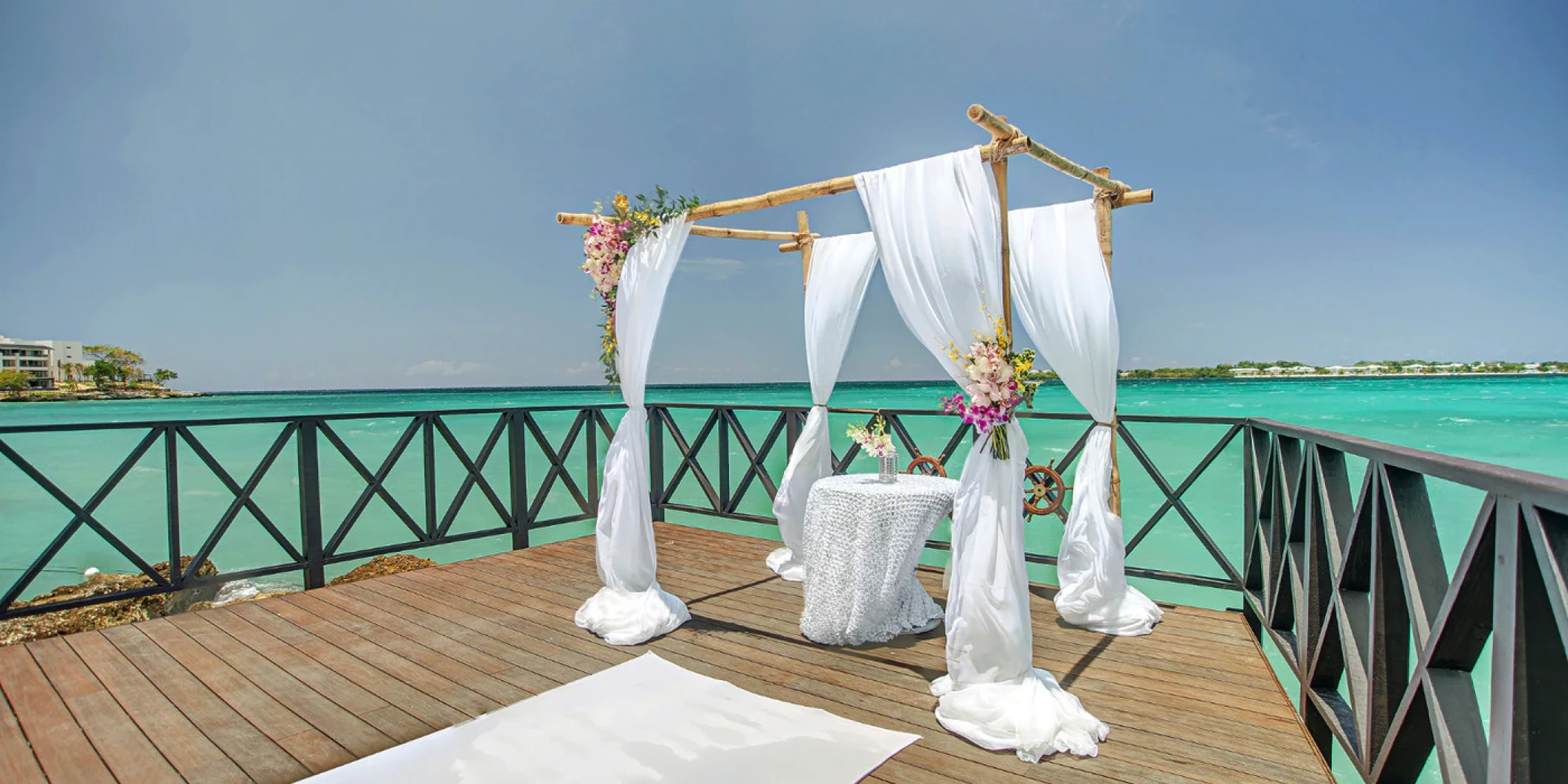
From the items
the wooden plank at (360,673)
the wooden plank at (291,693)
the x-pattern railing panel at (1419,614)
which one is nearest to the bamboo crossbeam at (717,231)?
the wooden plank at (360,673)

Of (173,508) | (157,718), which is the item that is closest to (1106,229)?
(157,718)

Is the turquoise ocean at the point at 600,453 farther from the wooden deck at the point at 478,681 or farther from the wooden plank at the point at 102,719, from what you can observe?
the wooden plank at the point at 102,719

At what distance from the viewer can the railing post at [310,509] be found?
4445 mm

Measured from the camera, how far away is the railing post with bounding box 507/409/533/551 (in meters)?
5.42

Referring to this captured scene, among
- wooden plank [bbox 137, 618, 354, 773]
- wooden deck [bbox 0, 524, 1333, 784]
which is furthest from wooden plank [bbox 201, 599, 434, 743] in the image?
wooden plank [bbox 137, 618, 354, 773]

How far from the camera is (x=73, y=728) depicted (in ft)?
8.36

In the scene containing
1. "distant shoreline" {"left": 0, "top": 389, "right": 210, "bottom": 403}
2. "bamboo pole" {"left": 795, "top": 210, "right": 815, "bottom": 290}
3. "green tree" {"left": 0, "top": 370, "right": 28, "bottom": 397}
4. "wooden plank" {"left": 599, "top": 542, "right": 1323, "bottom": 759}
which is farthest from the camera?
"distant shoreline" {"left": 0, "top": 389, "right": 210, "bottom": 403}

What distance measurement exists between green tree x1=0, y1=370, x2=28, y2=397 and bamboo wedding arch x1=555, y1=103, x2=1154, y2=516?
2729 centimetres

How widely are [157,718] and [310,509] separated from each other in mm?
2003

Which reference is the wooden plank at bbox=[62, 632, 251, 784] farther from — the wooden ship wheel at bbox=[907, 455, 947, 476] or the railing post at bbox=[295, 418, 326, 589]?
the wooden ship wheel at bbox=[907, 455, 947, 476]

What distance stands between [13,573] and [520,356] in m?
11.5

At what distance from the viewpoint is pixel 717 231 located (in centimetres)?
434

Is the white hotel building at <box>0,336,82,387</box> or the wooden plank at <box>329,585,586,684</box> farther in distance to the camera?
the white hotel building at <box>0,336,82,387</box>

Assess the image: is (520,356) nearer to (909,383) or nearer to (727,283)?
(727,283)
